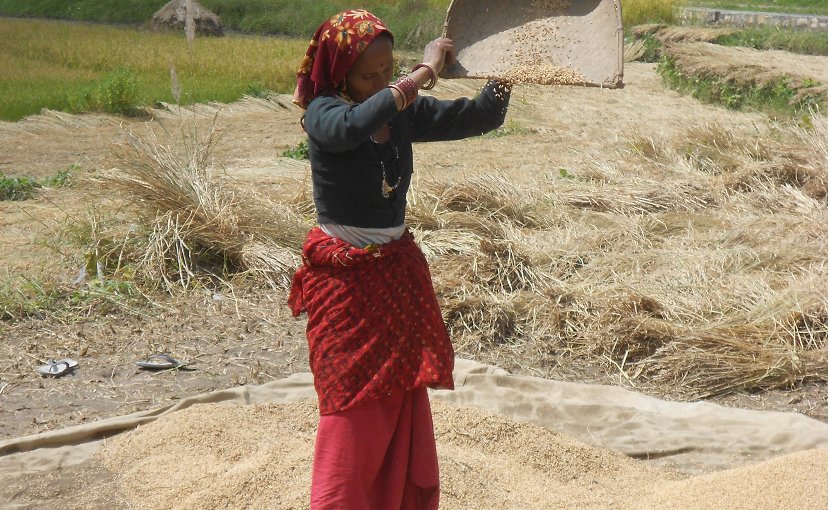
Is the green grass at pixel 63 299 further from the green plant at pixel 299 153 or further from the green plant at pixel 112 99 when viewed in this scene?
the green plant at pixel 112 99

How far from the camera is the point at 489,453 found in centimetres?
314

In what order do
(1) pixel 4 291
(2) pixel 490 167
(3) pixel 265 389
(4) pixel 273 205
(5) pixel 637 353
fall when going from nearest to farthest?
(3) pixel 265 389, (5) pixel 637 353, (1) pixel 4 291, (4) pixel 273 205, (2) pixel 490 167

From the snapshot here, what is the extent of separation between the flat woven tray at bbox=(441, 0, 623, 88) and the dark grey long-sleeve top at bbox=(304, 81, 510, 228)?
0.39 feet

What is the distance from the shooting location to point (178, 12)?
43.7ft

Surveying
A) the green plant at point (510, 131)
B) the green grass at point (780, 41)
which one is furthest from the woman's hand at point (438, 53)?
the green grass at point (780, 41)

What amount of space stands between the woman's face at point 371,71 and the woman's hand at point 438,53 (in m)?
0.10

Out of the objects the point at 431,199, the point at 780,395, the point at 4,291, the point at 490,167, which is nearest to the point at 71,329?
the point at 4,291

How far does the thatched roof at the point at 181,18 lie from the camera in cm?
1331

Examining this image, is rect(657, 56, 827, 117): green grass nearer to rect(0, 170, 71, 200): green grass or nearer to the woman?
rect(0, 170, 71, 200): green grass

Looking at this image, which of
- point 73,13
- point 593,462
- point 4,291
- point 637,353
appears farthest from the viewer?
point 73,13

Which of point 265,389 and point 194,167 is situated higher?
point 194,167

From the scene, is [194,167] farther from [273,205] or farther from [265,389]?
[265,389]

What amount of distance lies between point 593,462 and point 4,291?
2.65 m

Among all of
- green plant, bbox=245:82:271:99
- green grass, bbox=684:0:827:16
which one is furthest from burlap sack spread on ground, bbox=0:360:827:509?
green grass, bbox=684:0:827:16
